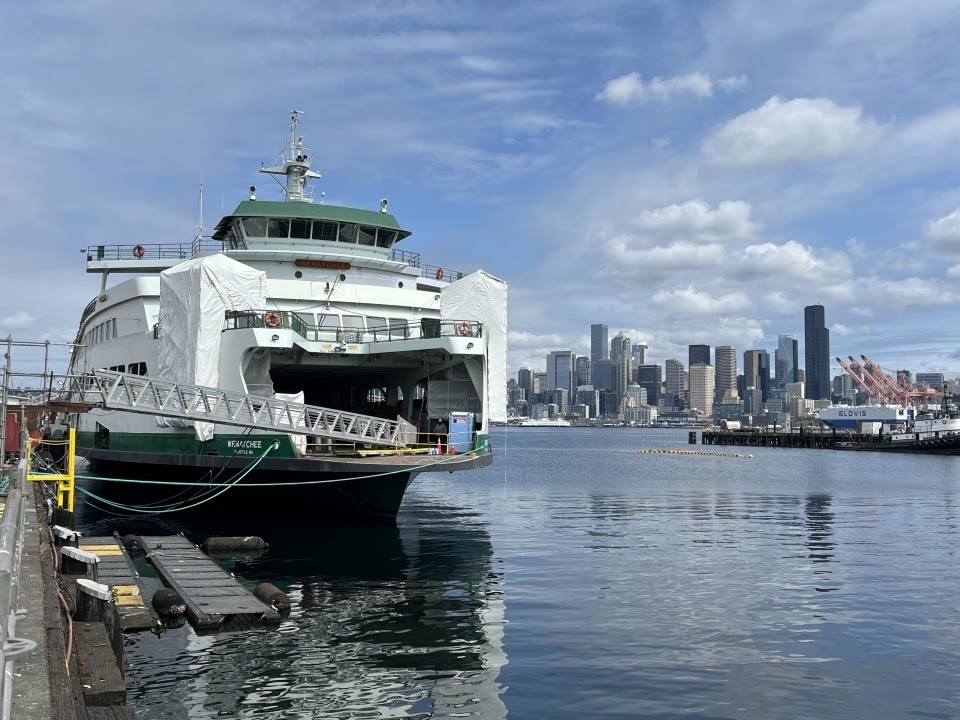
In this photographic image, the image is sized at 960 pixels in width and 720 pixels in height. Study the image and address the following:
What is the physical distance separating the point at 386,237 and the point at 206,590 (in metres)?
18.4

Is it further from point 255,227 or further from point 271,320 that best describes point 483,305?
point 255,227

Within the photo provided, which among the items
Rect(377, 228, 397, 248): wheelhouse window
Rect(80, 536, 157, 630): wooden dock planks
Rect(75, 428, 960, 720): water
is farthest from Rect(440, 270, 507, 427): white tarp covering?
Rect(80, 536, 157, 630): wooden dock planks

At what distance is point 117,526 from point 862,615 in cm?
2205

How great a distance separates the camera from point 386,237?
31.4 metres

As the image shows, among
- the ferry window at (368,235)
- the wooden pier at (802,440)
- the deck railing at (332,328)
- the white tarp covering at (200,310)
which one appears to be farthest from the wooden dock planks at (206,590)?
the wooden pier at (802,440)

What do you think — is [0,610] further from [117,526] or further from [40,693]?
[117,526]

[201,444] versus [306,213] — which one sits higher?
[306,213]

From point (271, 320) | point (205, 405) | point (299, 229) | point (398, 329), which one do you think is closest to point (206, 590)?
point (205, 405)

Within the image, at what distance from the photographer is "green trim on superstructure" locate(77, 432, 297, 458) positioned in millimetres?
22312

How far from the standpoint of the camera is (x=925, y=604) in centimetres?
1625

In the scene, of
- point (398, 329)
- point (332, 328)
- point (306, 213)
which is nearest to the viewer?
point (332, 328)

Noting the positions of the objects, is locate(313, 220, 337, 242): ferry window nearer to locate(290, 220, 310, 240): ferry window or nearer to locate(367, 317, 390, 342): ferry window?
locate(290, 220, 310, 240): ferry window

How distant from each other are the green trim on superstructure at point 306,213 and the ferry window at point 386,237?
17.2 inches

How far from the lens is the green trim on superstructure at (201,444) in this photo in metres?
22.3
